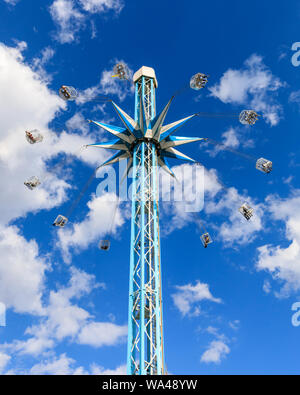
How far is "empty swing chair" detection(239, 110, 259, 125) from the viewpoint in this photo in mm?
28891

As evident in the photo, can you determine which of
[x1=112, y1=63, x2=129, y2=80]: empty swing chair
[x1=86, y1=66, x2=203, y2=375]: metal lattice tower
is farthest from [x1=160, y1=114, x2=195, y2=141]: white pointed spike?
[x1=112, y1=63, x2=129, y2=80]: empty swing chair

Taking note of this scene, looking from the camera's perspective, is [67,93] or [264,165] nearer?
[264,165]

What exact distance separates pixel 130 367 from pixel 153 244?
8274mm

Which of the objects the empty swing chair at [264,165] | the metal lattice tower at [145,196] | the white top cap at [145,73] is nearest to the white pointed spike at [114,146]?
the metal lattice tower at [145,196]

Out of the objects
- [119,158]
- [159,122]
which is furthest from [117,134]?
[159,122]

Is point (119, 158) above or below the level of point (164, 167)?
above

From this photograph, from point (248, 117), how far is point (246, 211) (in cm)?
786

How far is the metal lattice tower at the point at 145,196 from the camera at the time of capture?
22.2 meters

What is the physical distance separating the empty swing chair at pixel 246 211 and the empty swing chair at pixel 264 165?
325 cm

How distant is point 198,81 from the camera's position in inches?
1174

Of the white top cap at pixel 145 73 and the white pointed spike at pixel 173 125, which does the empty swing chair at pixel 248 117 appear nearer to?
the white pointed spike at pixel 173 125

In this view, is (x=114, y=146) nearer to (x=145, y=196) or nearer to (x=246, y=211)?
(x=145, y=196)
